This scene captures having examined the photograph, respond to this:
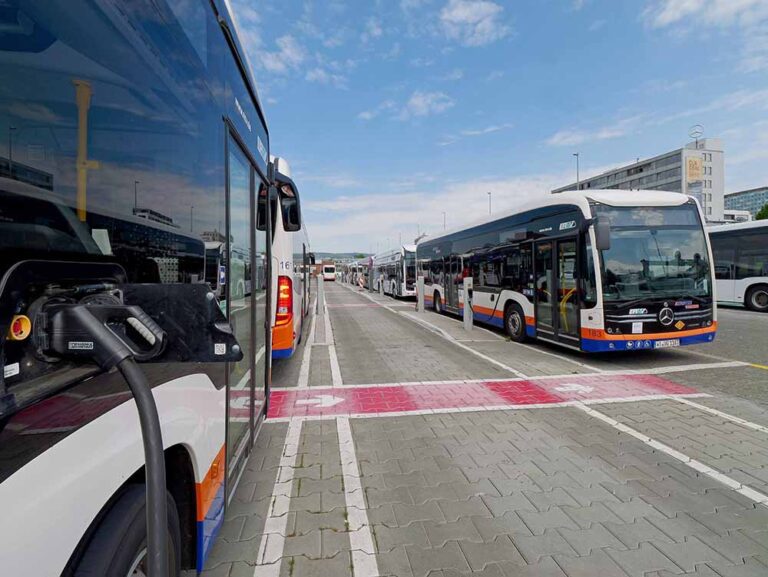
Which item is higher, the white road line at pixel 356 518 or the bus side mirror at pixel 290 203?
the bus side mirror at pixel 290 203

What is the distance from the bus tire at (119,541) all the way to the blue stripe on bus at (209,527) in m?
0.70

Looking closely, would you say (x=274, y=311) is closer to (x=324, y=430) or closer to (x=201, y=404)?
(x=324, y=430)

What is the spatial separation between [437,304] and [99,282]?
56.5 ft

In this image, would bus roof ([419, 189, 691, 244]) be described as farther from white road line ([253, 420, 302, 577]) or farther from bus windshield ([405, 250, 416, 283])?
bus windshield ([405, 250, 416, 283])

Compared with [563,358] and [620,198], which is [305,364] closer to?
[563,358]

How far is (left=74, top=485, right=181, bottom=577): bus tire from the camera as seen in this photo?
47.7 inches

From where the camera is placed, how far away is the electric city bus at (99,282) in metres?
0.99

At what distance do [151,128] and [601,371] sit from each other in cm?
745

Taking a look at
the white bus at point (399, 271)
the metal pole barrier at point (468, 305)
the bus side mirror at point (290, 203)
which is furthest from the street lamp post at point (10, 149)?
the white bus at point (399, 271)

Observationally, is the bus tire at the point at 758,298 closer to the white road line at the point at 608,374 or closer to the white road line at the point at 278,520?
the white road line at the point at 608,374

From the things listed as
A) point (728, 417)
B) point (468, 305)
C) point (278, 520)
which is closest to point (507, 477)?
point (278, 520)

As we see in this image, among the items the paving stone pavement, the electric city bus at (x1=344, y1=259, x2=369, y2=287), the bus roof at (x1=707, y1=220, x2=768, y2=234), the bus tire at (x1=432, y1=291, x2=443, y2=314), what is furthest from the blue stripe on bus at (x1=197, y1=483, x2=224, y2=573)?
the electric city bus at (x1=344, y1=259, x2=369, y2=287)

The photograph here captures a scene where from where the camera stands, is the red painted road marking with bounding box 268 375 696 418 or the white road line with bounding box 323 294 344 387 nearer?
the red painted road marking with bounding box 268 375 696 418

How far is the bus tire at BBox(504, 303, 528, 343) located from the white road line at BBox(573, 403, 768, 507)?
15.9 ft
